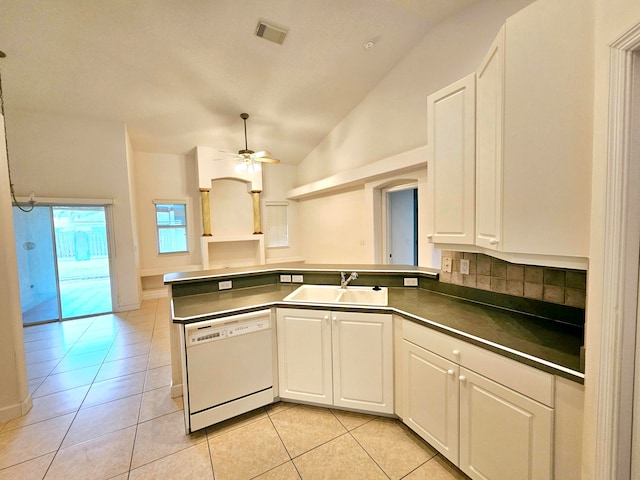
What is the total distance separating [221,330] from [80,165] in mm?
4611

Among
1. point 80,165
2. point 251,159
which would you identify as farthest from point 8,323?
point 80,165

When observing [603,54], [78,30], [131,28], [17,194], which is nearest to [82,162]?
[17,194]

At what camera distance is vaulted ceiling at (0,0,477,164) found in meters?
2.82

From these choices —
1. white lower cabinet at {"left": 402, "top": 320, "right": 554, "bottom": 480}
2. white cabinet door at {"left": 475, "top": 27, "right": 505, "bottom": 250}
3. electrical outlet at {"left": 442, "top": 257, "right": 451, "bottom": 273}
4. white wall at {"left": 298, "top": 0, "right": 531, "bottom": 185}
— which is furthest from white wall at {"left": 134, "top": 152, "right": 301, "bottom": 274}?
→ white cabinet door at {"left": 475, "top": 27, "right": 505, "bottom": 250}

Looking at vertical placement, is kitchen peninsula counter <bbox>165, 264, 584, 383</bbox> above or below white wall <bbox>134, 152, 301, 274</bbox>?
below

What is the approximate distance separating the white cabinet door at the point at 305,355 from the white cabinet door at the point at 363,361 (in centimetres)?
7

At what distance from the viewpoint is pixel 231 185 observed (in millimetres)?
6582

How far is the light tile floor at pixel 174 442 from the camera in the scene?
160 cm

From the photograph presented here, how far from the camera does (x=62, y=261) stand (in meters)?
4.52

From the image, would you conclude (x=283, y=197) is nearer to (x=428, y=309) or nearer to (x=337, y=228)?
(x=337, y=228)

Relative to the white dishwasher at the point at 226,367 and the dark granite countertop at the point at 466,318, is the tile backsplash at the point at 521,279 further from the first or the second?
the white dishwasher at the point at 226,367

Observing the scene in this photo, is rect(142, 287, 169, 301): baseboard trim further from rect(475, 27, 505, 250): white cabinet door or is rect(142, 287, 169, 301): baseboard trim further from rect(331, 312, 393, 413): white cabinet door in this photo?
rect(475, 27, 505, 250): white cabinet door

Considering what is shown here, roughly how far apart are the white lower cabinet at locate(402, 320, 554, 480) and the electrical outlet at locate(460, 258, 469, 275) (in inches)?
26.0

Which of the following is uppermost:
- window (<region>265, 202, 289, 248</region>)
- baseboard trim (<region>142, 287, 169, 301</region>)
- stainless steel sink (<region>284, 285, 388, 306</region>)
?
window (<region>265, 202, 289, 248</region>)
